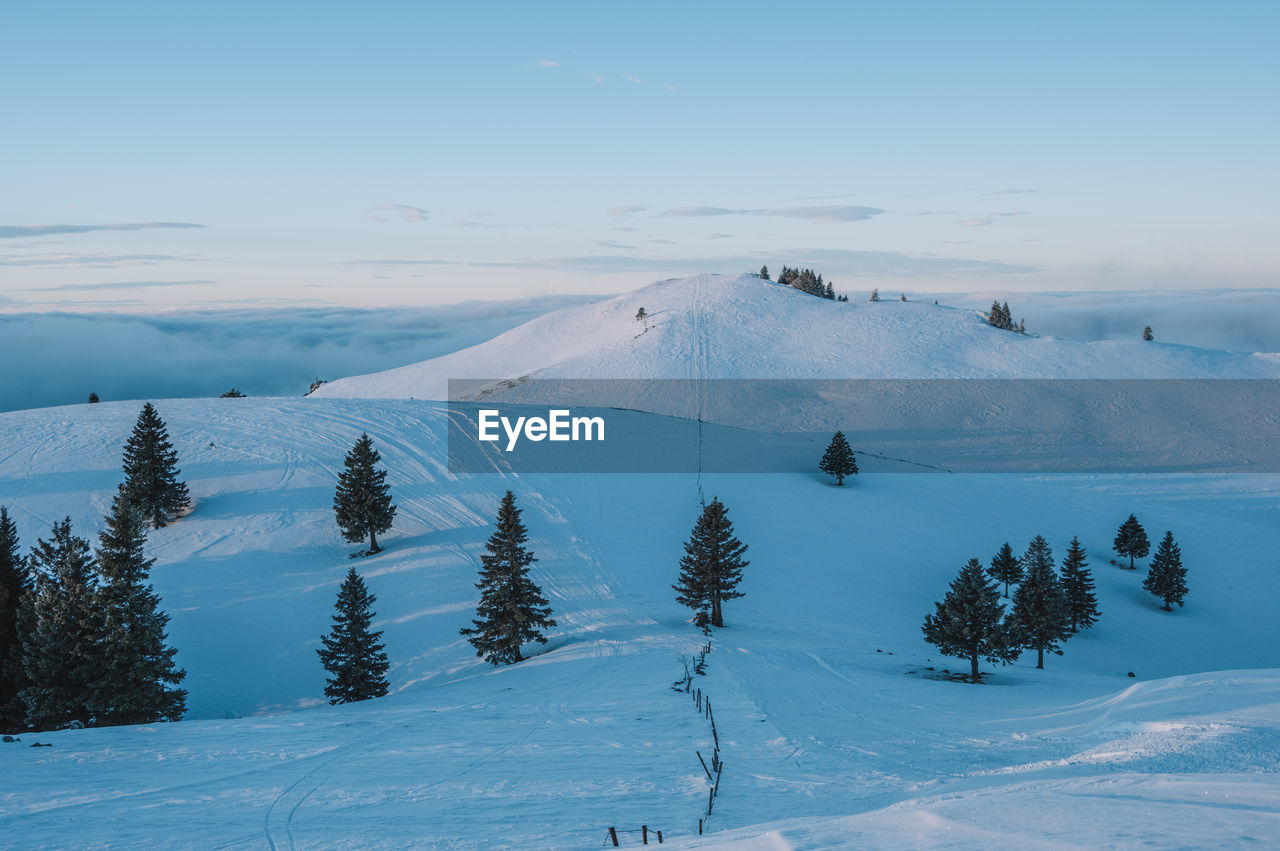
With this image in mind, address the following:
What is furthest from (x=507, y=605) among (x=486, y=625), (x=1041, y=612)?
(x=1041, y=612)

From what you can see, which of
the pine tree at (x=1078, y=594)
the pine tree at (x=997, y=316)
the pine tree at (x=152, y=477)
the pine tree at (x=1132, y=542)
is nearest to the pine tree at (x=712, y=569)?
the pine tree at (x=1078, y=594)

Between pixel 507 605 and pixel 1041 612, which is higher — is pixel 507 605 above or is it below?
above

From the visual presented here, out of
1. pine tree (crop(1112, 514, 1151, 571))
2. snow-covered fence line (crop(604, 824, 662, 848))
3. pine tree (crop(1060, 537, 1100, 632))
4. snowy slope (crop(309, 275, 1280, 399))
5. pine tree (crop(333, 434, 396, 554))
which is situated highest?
snowy slope (crop(309, 275, 1280, 399))

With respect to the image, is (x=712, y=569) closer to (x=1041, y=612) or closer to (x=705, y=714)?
(x=705, y=714)

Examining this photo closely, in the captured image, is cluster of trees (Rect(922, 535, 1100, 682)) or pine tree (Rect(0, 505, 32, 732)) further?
cluster of trees (Rect(922, 535, 1100, 682))

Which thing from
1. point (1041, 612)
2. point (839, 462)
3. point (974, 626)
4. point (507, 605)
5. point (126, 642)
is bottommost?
point (1041, 612)

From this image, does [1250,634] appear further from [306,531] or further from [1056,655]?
[306,531]

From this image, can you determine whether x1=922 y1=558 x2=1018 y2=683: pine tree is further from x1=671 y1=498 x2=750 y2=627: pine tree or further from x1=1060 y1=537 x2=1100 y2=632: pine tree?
x1=1060 y1=537 x2=1100 y2=632: pine tree

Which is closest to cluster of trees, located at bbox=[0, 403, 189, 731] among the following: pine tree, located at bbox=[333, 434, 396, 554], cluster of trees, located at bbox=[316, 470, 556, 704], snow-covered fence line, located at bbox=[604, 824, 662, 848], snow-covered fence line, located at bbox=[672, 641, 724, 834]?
cluster of trees, located at bbox=[316, 470, 556, 704]
